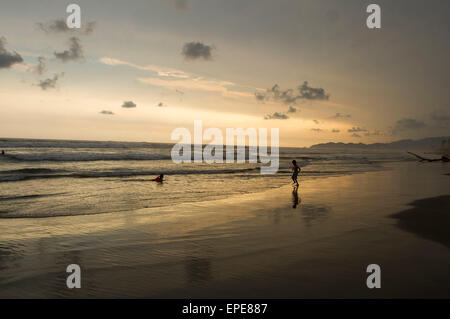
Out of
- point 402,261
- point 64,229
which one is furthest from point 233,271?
point 64,229

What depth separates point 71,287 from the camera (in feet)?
17.1

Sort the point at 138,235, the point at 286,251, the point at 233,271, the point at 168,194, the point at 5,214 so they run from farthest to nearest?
the point at 168,194
the point at 5,214
the point at 138,235
the point at 286,251
the point at 233,271

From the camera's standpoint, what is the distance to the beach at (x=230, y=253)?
508 cm

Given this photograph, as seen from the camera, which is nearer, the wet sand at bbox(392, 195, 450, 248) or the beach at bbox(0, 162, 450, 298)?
the beach at bbox(0, 162, 450, 298)

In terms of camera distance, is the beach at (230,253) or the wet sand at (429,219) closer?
the beach at (230,253)

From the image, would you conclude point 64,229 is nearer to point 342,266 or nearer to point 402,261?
point 342,266

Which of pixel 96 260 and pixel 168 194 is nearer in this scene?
pixel 96 260

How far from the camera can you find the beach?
5.08 m

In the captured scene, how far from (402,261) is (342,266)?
4.64 ft

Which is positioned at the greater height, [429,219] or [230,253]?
[429,219]

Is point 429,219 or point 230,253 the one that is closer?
point 230,253

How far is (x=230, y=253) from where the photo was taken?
22.5 feet

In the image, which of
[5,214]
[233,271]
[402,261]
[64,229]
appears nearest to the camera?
[233,271]
